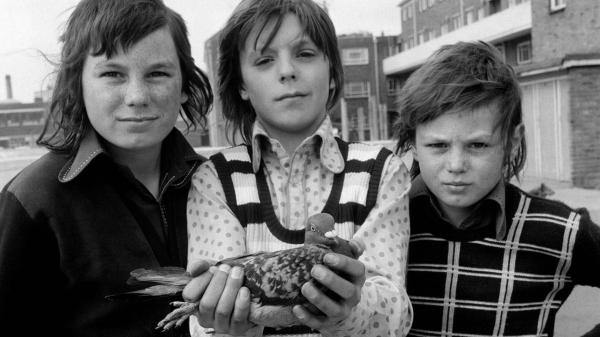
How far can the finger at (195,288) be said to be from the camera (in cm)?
151

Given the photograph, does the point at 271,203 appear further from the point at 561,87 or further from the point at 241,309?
the point at 561,87

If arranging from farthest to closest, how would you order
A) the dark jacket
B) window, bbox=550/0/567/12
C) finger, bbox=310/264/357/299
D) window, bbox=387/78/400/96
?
window, bbox=387/78/400/96 < window, bbox=550/0/567/12 < the dark jacket < finger, bbox=310/264/357/299

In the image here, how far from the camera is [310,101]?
6.80 feet

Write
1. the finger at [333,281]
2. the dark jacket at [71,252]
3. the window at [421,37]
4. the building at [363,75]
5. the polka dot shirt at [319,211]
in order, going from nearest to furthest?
1. the finger at [333,281]
2. the polka dot shirt at [319,211]
3. the dark jacket at [71,252]
4. the building at [363,75]
5. the window at [421,37]

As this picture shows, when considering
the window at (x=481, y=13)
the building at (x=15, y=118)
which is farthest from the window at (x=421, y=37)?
the building at (x=15, y=118)

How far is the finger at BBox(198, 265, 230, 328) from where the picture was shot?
59.2 inches

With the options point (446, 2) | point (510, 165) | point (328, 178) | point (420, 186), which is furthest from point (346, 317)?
point (446, 2)

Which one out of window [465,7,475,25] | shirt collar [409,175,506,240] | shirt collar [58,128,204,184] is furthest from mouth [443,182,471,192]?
window [465,7,475,25]

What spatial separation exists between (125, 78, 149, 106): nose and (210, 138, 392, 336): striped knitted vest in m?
0.37

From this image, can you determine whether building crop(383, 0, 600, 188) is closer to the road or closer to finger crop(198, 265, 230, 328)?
the road

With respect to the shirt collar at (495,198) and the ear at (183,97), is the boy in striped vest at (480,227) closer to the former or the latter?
the shirt collar at (495,198)

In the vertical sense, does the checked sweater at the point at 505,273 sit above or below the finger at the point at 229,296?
below

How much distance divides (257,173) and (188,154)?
0.32 meters

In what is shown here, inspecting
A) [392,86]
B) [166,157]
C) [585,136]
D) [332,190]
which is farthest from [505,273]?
[392,86]
